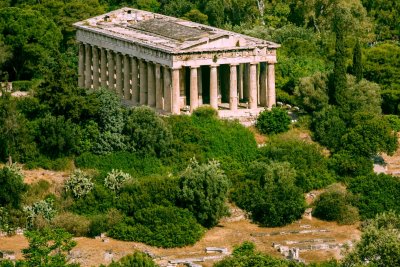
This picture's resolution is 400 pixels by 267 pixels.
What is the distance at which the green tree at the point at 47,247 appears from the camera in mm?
89062

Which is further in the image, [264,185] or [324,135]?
[324,135]

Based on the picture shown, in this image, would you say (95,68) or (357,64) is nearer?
(357,64)

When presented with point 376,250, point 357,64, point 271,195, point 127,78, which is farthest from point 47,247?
point 357,64

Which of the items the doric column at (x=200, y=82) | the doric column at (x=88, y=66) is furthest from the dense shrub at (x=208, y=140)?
the doric column at (x=88, y=66)

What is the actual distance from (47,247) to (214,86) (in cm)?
2914

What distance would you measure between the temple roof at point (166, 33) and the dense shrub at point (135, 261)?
2700 cm

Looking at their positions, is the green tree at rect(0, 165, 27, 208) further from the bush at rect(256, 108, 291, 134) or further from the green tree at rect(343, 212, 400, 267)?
the green tree at rect(343, 212, 400, 267)

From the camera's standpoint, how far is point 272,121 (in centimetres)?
11612

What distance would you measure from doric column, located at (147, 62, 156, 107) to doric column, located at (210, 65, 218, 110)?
452cm

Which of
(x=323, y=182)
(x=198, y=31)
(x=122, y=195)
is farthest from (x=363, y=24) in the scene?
(x=122, y=195)

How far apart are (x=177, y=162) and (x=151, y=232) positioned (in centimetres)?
1112

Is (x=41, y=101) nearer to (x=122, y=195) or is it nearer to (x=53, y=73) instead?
(x=53, y=73)

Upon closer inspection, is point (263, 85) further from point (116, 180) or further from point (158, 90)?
point (116, 180)

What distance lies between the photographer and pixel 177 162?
111375 mm
